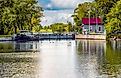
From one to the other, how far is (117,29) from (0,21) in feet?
88.1

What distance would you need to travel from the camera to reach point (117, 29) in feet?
323

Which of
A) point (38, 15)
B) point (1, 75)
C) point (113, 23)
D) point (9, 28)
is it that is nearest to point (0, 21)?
point (9, 28)

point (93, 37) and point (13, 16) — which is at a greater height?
point (13, 16)

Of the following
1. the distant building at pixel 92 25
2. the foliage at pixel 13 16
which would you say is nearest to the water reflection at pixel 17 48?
the foliage at pixel 13 16

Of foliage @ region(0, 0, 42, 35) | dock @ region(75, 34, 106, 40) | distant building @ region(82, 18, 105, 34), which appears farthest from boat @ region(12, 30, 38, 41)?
distant building @ region(82, 18, 105, 34)

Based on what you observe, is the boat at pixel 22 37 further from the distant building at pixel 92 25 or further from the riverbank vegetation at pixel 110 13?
the distant building at pixel 92 25

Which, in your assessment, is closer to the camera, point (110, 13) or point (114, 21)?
point (114, 21)

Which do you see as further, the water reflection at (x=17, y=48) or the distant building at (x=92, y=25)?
the distant building at (x=92, y=25)

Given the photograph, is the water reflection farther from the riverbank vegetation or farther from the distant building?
the distant building

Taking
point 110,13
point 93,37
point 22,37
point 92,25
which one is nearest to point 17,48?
point 22,37

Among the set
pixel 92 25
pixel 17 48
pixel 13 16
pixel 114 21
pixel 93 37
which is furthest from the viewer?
pixel 92 25

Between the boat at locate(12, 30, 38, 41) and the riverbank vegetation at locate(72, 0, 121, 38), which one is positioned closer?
the riverbank vegetation at locate(72, 0, 121, 38)

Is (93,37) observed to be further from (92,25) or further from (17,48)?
(17,48)

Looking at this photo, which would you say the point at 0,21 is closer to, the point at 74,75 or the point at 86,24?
the point at 86,24
